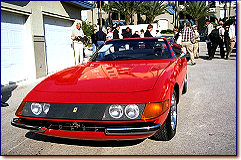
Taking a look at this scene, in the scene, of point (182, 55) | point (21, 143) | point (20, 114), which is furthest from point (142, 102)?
point (182, 55)

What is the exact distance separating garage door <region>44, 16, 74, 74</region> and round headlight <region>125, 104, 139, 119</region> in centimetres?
781

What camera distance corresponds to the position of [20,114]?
3.01 metres

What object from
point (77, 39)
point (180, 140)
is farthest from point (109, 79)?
point (77, 39)

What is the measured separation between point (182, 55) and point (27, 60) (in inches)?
220

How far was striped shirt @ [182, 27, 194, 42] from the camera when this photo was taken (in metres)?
11.0

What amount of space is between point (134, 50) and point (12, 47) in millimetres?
4812

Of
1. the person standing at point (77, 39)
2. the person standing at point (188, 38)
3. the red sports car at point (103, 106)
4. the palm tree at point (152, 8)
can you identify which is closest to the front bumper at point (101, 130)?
the red sports car at point (103, 106)

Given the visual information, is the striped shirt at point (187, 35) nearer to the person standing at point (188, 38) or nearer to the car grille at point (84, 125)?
the person standing at point (188, 38)

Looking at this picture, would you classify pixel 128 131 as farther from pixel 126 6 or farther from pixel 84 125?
pixel 126 6

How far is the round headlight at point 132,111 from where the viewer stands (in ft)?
8.84

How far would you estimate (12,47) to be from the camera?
26.1 ft

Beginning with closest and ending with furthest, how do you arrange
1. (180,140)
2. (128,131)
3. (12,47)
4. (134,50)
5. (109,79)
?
(128,131) → (109,79) → (180,140) → (134,50) → (12,47)

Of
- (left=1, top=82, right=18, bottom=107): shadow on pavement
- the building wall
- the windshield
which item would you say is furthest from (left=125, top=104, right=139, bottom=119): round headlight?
the building wall

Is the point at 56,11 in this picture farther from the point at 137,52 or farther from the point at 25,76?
the point at 137,52
